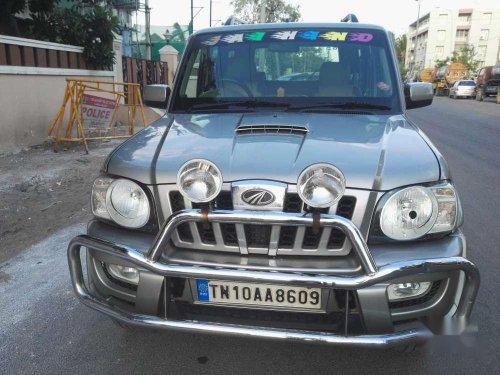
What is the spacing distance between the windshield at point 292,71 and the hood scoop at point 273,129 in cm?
56

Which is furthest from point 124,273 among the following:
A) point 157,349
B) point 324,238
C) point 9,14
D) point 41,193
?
point 9,14

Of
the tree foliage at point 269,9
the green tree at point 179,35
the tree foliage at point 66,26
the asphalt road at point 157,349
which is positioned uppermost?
the tree foliage at point 269,9

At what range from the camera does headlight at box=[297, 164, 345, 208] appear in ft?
6.33

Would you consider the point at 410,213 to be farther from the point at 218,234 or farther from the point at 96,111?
the point at 96,111

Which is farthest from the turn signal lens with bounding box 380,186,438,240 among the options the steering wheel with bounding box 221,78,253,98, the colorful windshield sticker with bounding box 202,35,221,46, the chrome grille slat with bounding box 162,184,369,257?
the colorful windshield sticker with bounding box 202,35,221,46

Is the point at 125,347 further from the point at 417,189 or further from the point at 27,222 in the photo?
the point at 27,222

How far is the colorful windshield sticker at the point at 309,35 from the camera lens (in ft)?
11.3

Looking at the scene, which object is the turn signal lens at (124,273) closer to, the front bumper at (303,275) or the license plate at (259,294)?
the front bumper at (303,275)

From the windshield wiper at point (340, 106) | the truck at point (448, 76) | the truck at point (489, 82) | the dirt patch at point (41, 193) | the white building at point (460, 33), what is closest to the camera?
the windshield wiper at point (340, 106)

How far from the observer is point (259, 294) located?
2012mm

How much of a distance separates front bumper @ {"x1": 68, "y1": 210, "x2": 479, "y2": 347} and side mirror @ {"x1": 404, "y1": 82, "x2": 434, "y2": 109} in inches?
77.4

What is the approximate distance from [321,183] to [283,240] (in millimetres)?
318

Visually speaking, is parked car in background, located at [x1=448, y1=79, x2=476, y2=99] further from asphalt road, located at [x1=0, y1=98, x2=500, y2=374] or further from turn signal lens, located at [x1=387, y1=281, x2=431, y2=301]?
turn signal lens, located at [x1=387, y1=281, x2=431, y2=301]

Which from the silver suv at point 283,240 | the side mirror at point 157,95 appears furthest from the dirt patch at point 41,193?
the silver suv at point 283,240
